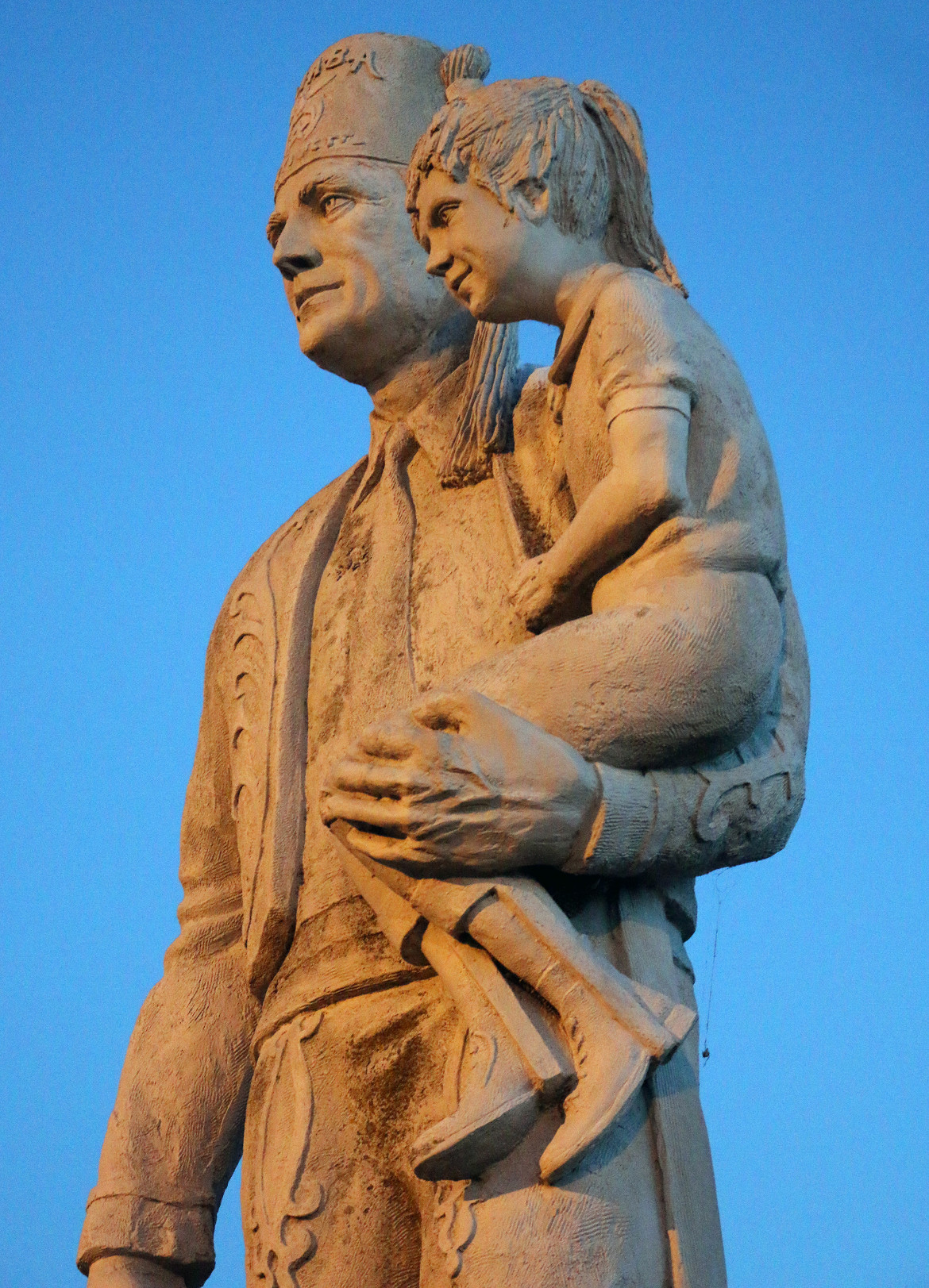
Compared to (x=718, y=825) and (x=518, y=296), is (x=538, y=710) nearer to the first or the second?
(x=718, y=825)

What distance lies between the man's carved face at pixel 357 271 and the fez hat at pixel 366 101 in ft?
0.19

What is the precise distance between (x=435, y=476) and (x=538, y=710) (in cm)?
110

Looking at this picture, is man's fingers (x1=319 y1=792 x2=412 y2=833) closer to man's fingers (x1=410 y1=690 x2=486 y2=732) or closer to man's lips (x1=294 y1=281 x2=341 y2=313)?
man's fingers (x1=410 y1=690 x2=486 y2=732)

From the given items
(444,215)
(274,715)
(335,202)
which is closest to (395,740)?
(274,715)

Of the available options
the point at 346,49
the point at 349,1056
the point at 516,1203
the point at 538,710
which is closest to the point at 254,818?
the point at 349,1056

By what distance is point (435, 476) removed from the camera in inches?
203

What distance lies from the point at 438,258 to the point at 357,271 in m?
0.63

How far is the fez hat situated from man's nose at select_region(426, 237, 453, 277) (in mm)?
759

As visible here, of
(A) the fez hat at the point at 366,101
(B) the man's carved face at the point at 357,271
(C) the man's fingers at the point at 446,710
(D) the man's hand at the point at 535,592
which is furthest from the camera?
(A) the fez hat at the point at 366,101

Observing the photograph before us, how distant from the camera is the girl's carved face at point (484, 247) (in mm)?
4508

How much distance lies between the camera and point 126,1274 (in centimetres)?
473

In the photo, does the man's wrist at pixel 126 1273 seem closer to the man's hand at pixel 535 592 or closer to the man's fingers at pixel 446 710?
the man's fingers at pixel 446 710

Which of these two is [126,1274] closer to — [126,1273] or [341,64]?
[126,1273]

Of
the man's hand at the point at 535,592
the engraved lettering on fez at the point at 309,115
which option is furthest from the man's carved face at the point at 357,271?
the man's hand at the point at 535,592
